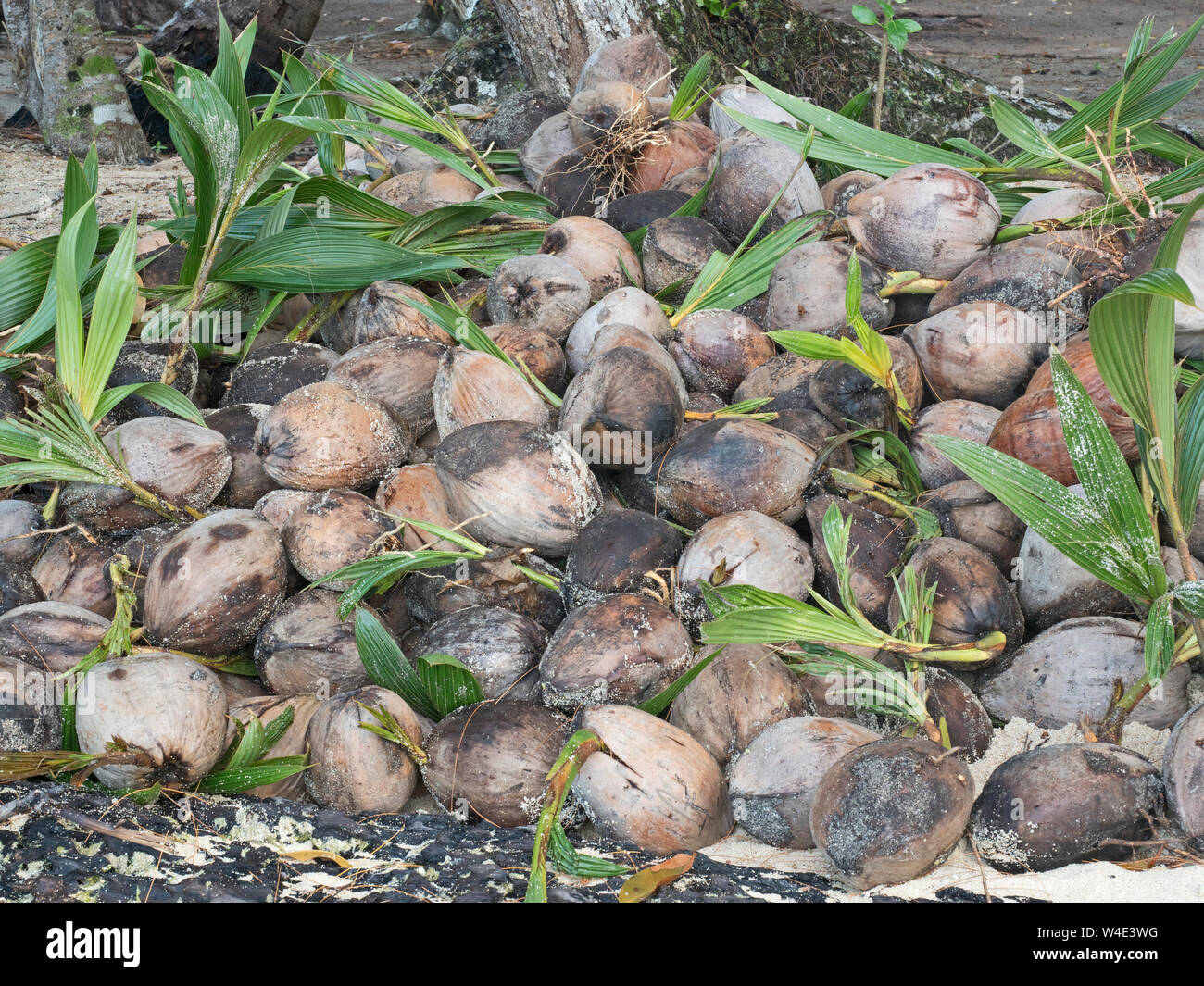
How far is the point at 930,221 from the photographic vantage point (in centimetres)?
230

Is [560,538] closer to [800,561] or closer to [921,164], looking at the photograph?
[800,561]

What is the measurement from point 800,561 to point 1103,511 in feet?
1.56

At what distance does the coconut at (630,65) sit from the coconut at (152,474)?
178 cm

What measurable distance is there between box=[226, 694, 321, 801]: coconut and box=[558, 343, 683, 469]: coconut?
2.12ft

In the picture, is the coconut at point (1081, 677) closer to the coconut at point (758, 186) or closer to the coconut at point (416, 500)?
the coconut at point (416, 500)

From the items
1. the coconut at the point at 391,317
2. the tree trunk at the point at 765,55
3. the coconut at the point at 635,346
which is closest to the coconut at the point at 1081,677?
the coconut at the point at 635,346

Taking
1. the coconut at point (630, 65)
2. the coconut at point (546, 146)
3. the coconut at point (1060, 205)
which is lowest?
the coconut at point (546, 146)

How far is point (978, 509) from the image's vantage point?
5.93ft

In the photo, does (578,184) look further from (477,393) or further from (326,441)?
(326,441)

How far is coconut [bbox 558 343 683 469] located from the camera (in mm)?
1945

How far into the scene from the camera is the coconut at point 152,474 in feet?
6.46

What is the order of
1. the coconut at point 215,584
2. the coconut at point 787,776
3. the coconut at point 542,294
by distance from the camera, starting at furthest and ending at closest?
the coconut at point 542,294 < the coconut at point 215,584 < the coconut at point 787,776

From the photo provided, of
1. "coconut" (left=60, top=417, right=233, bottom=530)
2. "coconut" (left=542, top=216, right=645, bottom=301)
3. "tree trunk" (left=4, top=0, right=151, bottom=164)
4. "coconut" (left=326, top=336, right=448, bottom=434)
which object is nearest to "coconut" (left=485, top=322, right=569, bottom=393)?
"coconut" (left=326, top=336, right=448, bottom=434)

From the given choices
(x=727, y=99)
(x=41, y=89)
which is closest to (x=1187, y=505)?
(x=727, y=99)
